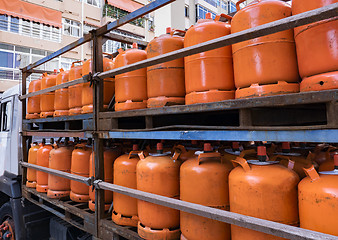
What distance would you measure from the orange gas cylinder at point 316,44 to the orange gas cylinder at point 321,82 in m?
0.03

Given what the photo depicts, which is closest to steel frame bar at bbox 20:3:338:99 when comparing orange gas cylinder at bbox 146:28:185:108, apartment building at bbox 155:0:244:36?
orange gas cylinder at bbox 146:28:185:108

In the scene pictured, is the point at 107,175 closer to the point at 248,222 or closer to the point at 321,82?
the point at 248,222

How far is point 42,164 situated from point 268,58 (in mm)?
3680

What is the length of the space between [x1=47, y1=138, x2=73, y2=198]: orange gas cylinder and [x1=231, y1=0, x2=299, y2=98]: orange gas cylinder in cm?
285

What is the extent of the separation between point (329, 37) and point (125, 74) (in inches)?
67.9

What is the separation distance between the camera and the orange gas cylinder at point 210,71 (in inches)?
68.6

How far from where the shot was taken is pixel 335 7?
3.61ft

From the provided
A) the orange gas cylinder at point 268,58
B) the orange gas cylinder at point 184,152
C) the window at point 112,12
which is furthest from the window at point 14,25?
the orange gas cylinder at point 268,58

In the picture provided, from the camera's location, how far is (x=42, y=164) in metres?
3.76

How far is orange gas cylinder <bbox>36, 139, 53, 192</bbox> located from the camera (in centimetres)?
366

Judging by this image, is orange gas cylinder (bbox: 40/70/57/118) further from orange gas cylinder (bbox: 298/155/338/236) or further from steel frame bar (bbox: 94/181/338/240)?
orange gas cylinder (bbox: 298/155/338/236)

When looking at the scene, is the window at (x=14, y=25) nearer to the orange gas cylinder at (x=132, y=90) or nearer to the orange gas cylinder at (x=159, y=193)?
the orange gas cylinder at (x=132, y=90)

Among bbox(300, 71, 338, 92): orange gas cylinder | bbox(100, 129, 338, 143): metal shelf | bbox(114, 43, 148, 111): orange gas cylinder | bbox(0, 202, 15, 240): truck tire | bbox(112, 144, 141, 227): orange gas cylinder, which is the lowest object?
bbox(0, 202, 15, 240): truck tire

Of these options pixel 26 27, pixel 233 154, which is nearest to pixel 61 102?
pixel 233 154
